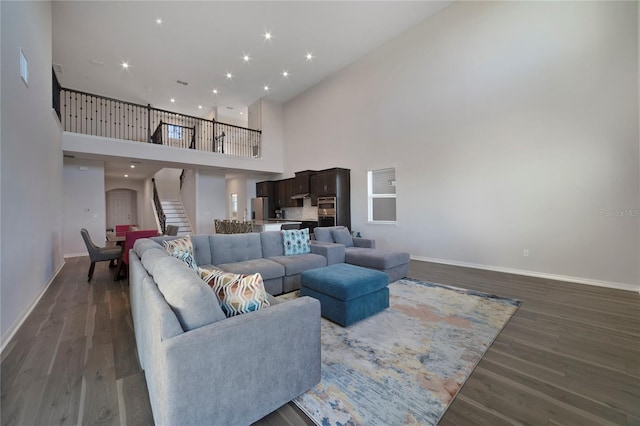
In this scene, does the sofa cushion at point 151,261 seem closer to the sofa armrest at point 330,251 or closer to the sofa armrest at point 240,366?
the sofa armrest at point 240,366

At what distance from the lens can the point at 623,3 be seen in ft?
11.8

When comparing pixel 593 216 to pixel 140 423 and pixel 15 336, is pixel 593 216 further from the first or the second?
pixel 15 336

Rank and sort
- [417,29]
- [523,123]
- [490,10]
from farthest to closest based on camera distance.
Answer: [417,29] < [490,10] < [523,123]

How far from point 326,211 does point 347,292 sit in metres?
4.99

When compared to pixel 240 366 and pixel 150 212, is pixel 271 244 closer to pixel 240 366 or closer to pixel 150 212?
pixel 240 366

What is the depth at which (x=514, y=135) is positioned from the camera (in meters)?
4.58

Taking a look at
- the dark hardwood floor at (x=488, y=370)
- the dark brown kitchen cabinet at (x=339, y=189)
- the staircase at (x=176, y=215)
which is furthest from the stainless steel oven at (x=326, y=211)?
the staircase at (x=176, y=215)

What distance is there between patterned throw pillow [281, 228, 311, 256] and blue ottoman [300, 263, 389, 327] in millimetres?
1181

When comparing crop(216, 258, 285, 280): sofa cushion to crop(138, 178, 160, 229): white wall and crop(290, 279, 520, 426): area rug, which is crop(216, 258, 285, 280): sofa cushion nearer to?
crop(290, 279, 520, 426): area rug

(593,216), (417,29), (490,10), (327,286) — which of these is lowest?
(327,286)

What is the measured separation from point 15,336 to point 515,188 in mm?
6892

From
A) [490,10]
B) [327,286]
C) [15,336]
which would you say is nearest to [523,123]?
[490,10]

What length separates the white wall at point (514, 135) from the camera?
3.72 m

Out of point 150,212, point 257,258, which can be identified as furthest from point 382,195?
point 150,212
